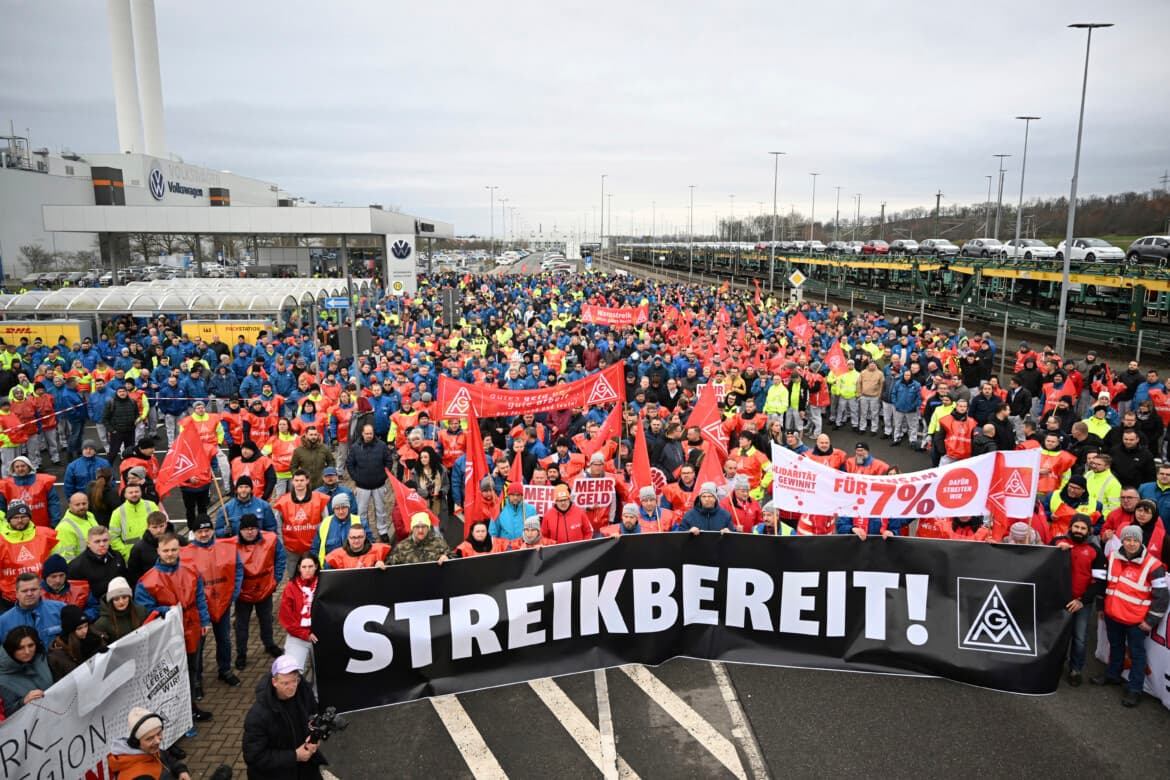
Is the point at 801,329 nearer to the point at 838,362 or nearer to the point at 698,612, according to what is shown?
the point at 838,362

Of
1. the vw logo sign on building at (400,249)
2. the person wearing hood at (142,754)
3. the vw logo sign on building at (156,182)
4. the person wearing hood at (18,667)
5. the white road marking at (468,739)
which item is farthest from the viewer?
the vw logo sign on building at (156,182)

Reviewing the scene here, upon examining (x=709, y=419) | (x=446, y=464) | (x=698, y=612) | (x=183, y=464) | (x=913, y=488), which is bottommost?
(x=698, y=612)

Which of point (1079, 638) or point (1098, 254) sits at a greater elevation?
point (1098, 254)

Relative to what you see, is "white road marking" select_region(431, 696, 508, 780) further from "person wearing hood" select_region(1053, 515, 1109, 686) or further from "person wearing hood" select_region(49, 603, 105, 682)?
"person wearing hood" select_region(1053, 515, 1109, 686)

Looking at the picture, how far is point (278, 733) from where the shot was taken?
4.44 meters

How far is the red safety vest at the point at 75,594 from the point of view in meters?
6.03

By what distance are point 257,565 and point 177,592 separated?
2.66 ft

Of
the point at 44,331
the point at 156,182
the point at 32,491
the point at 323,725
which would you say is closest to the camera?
the point at 323,725

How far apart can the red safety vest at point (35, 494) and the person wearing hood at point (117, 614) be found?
11.8 ft

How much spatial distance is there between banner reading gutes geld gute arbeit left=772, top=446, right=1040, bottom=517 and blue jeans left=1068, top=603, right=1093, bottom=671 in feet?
3.11

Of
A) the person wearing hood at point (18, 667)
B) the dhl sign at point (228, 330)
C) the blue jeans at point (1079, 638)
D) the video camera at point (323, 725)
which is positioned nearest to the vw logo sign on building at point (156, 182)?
the dhl sign at point (228, 330)

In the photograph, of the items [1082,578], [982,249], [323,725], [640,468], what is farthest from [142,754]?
[982,249]

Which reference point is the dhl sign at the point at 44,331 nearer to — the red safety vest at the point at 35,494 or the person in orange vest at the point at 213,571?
the red safety vest at the point at 35,494

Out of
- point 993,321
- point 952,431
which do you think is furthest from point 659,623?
point 993,321
